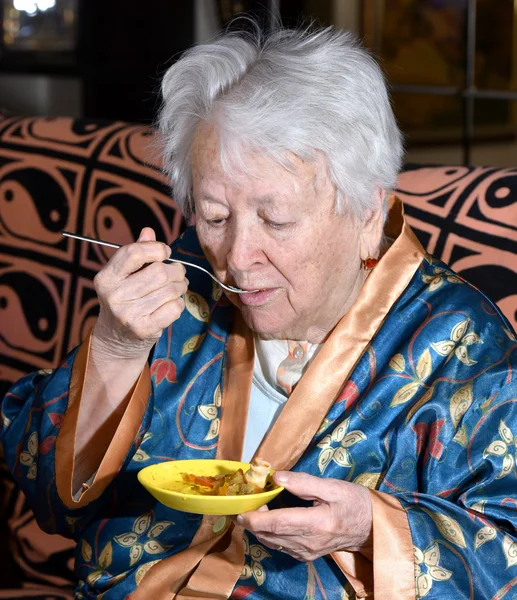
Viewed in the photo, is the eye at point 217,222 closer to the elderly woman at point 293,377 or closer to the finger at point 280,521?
the elderly woman at point 293,377

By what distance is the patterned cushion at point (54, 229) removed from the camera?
2.10m

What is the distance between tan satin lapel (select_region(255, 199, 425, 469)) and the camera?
150 centimetres

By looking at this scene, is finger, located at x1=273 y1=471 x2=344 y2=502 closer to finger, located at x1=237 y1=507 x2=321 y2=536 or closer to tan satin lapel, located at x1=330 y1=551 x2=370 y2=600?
finger, located at x1=237 y1=507 x2=321 y2=536

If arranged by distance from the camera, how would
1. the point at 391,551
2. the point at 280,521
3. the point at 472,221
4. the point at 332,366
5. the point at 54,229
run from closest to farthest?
the point at 280,521, the point at 391,551, the point at 332,366, the point at 472,221, the point at 54,229

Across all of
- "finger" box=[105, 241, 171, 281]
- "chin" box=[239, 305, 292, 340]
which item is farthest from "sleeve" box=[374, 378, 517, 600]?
"finger" box=[105, 241, 171, 281]

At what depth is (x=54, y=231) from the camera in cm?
219

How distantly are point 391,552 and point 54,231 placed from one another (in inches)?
47.7

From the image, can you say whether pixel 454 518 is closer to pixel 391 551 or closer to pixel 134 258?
pixel 391 551

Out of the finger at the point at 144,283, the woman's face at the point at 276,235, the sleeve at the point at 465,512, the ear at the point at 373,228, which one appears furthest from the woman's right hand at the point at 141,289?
the sleeve at the point at 465,512

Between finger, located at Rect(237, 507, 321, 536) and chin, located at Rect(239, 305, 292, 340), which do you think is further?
chin, located at Rect(239, 305, 292, 340)

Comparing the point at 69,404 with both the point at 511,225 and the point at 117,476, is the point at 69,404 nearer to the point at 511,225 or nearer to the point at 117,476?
the point at 117,476

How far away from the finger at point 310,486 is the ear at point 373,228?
1.46 feet

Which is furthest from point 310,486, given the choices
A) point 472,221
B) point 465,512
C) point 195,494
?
point 472,221

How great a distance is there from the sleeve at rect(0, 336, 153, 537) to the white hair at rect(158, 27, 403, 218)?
1.33 ft
